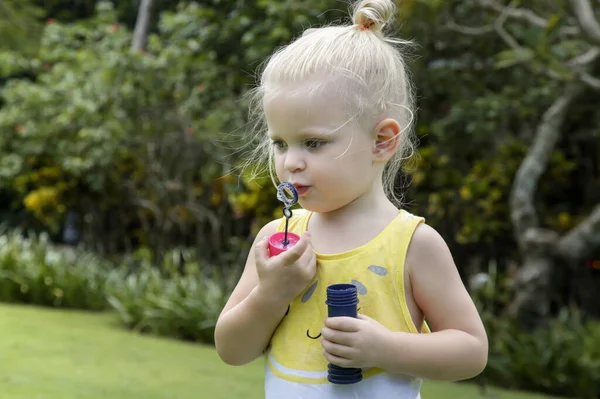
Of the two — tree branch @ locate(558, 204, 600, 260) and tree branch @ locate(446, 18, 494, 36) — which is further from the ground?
tree branch @ locate(446, 18, 494, 36)

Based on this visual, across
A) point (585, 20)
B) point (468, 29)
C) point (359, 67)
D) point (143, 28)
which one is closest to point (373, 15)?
point (359, 67)

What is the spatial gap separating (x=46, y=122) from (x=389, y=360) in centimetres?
820

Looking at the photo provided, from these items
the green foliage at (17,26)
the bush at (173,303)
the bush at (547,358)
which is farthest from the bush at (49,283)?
the green foliage at (17,26)

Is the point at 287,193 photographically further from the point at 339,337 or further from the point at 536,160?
the point at 536,160

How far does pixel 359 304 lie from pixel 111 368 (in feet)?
13.8

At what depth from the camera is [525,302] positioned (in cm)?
592

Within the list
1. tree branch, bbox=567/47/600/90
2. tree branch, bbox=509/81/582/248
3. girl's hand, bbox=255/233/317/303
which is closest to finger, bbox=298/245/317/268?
girl's hand, bbox=255/233/317/303

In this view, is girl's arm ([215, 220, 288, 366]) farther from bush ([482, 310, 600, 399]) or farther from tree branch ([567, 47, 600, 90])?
bush ([482, 310, 600, 399])

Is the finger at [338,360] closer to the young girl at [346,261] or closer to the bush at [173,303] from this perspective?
the young girl at [346,261]

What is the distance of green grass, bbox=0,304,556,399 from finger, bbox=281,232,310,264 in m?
3.35

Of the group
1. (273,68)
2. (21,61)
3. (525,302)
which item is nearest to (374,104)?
(273,68)

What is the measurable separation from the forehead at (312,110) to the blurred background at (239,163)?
2367mm

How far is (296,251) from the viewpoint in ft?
4.94

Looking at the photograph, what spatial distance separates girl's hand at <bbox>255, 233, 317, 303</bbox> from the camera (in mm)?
1516
